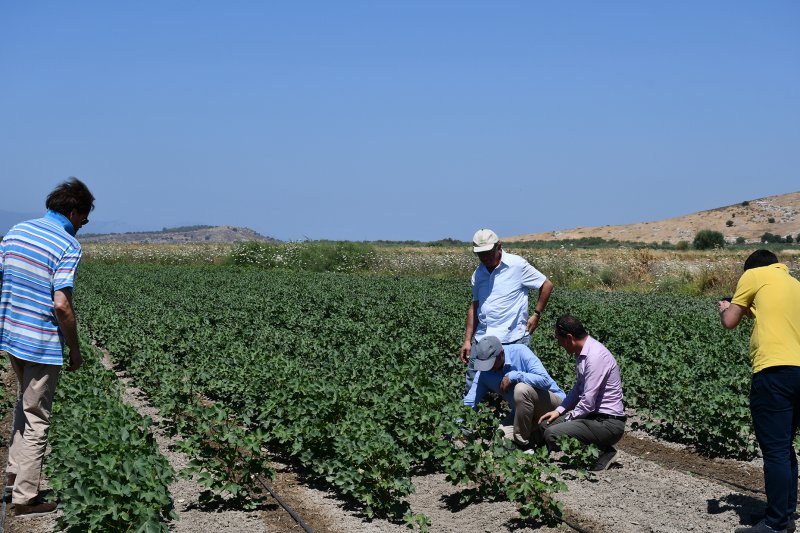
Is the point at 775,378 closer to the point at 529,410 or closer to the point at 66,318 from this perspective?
the point at 529,410

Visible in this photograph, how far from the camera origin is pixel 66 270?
579 cm

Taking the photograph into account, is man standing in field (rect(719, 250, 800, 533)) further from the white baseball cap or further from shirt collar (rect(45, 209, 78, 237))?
shirt collar (rect(45, 209, 78, 237))

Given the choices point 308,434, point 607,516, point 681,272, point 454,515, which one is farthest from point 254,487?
point 681,272

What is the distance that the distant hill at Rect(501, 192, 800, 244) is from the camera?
287ft

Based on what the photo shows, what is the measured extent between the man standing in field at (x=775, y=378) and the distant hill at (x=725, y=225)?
3258 inches

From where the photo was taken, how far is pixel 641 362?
1166 cm

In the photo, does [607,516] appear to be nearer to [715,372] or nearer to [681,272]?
[715,372]

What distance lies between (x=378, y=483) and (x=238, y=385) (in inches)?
135

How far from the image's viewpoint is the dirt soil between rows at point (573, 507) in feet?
19.0

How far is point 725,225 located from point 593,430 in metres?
92.6

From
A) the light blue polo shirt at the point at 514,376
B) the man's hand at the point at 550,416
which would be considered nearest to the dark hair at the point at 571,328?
the light blue polo shirt at the point at 514,376

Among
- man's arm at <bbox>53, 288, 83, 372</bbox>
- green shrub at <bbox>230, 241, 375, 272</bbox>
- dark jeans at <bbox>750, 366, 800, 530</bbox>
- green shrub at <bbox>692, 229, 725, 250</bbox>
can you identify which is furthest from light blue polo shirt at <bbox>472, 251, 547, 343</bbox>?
green shrub at <bbox>692, 229, 725, 250</bbox>

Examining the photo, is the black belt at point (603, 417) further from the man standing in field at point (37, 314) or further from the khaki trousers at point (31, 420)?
the khaki trousers at point (31, 420)

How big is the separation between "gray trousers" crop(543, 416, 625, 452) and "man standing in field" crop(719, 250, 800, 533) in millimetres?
1666
